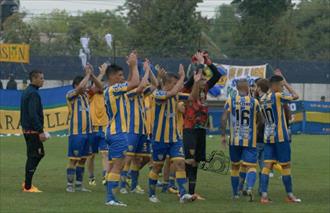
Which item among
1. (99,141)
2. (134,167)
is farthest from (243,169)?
(99,141)

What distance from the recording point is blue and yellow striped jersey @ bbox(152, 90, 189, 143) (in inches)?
554

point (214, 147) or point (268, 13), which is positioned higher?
point (268, 13)

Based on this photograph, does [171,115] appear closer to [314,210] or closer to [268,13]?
[314,210]

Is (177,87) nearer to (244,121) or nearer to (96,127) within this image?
(244,121)

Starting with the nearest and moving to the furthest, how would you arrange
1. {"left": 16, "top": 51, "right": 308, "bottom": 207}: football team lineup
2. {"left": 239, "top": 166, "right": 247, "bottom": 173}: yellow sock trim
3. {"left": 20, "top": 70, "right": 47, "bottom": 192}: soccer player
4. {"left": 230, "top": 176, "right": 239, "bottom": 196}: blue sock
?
{"left": 16, "top": 51, "right": 308, "bottom": 207}: football team lineup → {"left": 230, "top": 176, "right": 239, "bottom": 196}: blue sock → {"left": 239, "top": 166, "right": 247, "bottom": 173}: yellow sock trim → {"left": 20, "top": 70, "right": 47, "bottom": 192}: soccer player

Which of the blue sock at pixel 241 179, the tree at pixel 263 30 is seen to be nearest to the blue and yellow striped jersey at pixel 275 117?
the blue sock at pixel 241 179

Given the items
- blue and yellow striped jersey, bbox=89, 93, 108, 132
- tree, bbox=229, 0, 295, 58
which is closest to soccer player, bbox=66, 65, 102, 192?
blue and yellow striped jersey, bbox=89, 93, 108, 132

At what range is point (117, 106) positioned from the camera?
44.1 ft

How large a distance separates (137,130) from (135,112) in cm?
30

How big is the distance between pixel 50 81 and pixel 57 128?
917 centimetres

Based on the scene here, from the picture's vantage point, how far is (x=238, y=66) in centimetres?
4078

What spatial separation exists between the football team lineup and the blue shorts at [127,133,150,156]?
0.02 m

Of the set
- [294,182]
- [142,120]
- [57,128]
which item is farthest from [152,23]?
[142,120]

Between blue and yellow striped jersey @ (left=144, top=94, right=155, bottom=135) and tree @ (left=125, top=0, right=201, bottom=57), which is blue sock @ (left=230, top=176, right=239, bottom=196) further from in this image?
tree @ (left=125, top=0, right=201, bottom=57)
